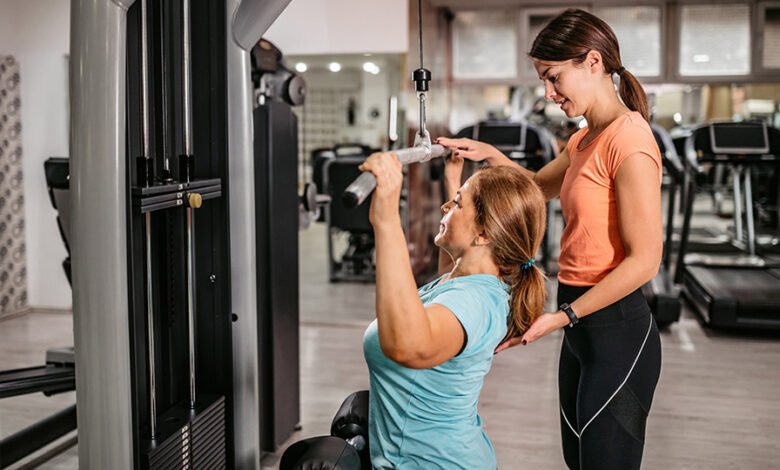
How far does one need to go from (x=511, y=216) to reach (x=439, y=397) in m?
0.36

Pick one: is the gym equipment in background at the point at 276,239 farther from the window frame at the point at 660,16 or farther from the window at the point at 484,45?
the window frame at the point at 660,16

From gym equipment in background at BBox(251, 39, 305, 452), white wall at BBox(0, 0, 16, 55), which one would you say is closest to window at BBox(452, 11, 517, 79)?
white wall at BBox(0, 0, 16, 55)

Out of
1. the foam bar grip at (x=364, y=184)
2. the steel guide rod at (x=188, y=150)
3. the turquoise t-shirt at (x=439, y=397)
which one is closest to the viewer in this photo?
the foam bar grip at (x=364, y=184)

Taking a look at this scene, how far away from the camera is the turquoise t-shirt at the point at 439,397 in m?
1.39

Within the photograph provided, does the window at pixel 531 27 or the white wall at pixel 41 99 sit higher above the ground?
the window at pixel 531 27

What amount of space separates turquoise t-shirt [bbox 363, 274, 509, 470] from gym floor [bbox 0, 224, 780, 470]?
1753 millimetres

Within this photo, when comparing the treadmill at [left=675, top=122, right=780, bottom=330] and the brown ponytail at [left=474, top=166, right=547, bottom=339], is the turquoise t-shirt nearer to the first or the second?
the brown ponytail at [left=474, top=166, right=547, bottom=339]

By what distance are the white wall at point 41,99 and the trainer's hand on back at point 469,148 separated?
4.27m

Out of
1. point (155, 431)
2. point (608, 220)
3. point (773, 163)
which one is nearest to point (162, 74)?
point (155, 431)

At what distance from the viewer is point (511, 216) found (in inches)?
57.4

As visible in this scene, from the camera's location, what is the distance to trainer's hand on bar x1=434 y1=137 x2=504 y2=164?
1.99m

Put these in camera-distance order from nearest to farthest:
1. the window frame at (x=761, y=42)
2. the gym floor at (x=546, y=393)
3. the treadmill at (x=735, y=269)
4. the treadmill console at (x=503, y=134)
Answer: the gym floor at (x=546, y=393) → the treadmill at (x=735, y=269) → the treadmill console at (x=503, y=134) → the window frame at (x=761, y=42)

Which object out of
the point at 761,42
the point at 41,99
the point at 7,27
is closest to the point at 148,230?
the point at 41,99

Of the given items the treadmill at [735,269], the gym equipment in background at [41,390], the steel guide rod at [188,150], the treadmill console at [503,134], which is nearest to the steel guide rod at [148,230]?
the steel guide rod at [188,150]
